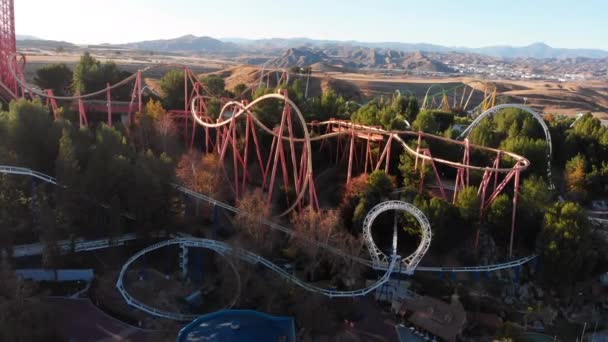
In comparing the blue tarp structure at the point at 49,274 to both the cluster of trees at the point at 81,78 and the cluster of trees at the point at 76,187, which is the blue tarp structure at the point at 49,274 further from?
the cluster of trees at the point at 81,78

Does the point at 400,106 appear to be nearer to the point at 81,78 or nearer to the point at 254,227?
the point at 254,227

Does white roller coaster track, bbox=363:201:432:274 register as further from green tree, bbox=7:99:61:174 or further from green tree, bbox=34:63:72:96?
green tree, bbox=34:63:72:96

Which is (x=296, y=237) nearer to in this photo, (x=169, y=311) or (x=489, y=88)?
(x=169, y=311)

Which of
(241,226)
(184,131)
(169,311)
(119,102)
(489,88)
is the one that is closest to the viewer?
(169,311)

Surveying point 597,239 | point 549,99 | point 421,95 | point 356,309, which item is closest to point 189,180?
point 356,309

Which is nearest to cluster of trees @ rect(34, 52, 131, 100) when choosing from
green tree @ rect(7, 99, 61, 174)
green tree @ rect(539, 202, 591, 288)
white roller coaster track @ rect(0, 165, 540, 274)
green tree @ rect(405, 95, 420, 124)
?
green tree @ rect(7, 99, 61, 174)
